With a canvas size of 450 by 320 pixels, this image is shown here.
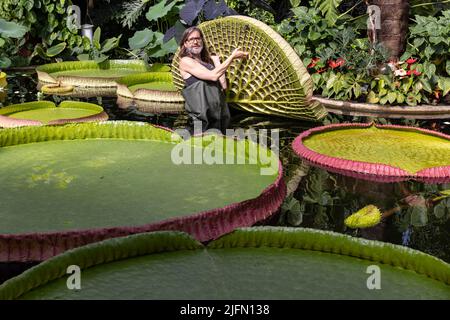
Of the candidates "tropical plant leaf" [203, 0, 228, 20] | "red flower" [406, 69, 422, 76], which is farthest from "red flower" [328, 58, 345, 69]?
"tropical plant leaf" [203, 0, 228, 20]

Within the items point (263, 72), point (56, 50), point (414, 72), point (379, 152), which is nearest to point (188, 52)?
point (263, 72)

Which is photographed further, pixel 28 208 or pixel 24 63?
pixel 24 63

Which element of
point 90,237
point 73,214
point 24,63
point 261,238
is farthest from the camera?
point 24,63

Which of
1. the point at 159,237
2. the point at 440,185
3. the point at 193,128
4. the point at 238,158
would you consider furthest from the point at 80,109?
the point at 159,237

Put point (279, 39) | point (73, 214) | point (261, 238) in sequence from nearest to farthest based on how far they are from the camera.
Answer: point (261, 238) → point (73, 214) → point (279, 39)

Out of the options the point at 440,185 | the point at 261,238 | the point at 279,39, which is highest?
the point at 279,39

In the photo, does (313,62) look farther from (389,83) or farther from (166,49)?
(166,49)

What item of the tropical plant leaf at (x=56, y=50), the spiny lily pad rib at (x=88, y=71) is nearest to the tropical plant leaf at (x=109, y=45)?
the spiny lily pad rib at (x=88, y=71)

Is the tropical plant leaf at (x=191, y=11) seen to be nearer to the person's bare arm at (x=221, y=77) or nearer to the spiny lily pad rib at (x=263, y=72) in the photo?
the spiny lily pad rib at (x=263, y=72)

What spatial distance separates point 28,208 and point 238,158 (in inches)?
49.1

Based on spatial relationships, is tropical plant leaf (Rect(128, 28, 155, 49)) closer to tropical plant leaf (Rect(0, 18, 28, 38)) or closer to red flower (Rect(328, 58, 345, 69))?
tropical plant leaf (Rect(0, 18, 28, 38))

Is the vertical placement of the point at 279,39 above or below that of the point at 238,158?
above
